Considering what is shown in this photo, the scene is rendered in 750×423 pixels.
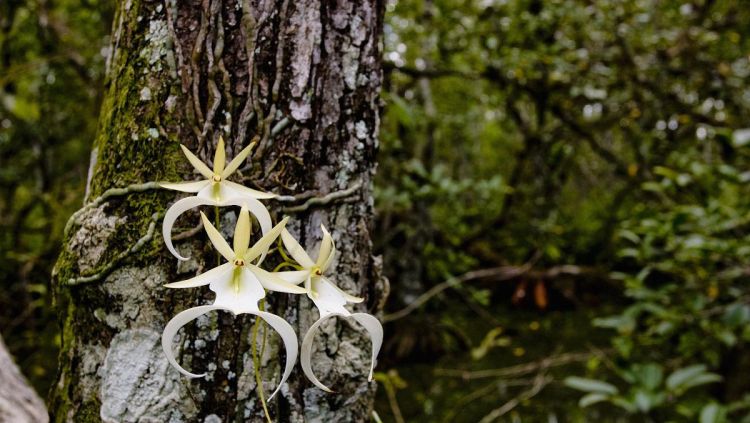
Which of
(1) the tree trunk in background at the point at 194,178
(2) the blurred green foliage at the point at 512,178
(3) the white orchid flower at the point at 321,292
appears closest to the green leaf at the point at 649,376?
(2) the blurred green foliage at the point at 512,178

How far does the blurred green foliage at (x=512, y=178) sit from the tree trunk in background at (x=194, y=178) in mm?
1268

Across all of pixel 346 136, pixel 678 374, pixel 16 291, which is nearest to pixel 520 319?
pixel 678 374

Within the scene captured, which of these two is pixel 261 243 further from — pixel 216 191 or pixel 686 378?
pixel 686 378

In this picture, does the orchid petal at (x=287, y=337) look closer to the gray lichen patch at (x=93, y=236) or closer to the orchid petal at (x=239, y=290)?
the orchid petal at (x=239, y=290)

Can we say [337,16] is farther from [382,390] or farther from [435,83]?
[435,83]

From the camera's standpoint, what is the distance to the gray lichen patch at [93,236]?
2.10 ft

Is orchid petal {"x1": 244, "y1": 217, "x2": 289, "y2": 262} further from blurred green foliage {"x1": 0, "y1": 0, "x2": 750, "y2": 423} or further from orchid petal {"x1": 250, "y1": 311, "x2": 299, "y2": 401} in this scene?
blurred green foliage {"x1": 0, "y1": 0, "x2": 750, "y2": 423}

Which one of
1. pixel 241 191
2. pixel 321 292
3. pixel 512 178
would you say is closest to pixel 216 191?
pixel 241 191

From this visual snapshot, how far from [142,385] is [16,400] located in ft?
1.60

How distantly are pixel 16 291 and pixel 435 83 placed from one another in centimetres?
346

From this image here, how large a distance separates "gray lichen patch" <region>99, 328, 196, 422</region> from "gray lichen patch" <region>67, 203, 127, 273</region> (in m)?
0.09

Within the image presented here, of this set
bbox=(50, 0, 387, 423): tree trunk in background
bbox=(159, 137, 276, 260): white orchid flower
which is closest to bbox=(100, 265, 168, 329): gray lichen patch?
bbox=(50, 0, 387, 423): tree trunk in background

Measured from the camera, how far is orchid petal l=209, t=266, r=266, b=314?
1.53ft

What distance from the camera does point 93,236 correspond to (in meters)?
0.65
